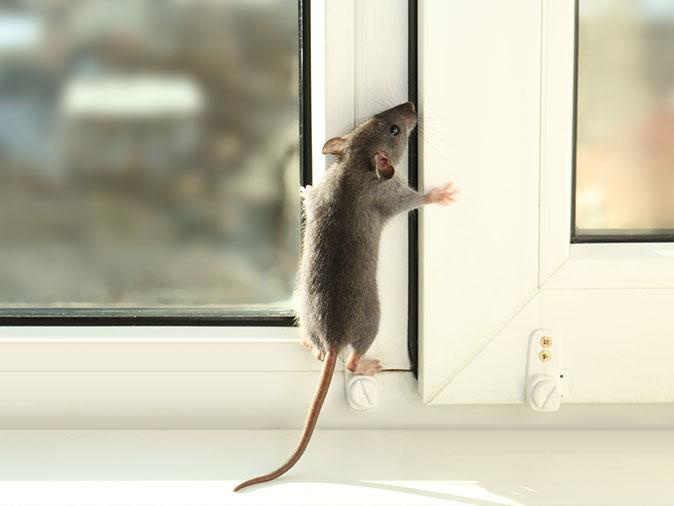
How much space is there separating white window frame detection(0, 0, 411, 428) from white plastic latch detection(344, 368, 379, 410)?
0.13 ft

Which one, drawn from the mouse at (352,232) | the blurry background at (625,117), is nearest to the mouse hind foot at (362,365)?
the mouse at (352,232)

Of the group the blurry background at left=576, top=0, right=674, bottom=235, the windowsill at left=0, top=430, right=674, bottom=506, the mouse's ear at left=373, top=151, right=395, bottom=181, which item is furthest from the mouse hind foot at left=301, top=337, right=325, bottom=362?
the blurry background at left=576, top=0, right=674, bottom=235

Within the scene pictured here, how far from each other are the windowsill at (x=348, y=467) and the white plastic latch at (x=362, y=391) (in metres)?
0.04

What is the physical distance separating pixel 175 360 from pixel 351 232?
10.8 inches

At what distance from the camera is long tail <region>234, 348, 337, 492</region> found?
3.68 feet

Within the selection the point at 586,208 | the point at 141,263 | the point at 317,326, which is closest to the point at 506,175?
the point at 586,208

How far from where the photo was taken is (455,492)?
1.11m

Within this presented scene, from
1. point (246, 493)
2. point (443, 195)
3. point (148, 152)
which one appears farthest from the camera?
point (148, 152)

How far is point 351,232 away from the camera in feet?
4.16

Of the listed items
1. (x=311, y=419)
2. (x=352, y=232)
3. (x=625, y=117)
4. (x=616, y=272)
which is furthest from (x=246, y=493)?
(x=625, y=117)

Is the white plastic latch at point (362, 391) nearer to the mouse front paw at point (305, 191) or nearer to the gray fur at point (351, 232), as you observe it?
the gray fur at point (351, 232)

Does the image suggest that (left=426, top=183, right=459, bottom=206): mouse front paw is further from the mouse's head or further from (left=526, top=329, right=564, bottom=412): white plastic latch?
(left=526, top=329, right=564, bottom=412): white plastic latch

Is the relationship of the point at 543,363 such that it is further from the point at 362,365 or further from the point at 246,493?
the point at 246,493

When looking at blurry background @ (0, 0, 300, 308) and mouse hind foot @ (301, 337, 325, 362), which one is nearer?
mouse hind foot @ (301, 337, 325, 362)
